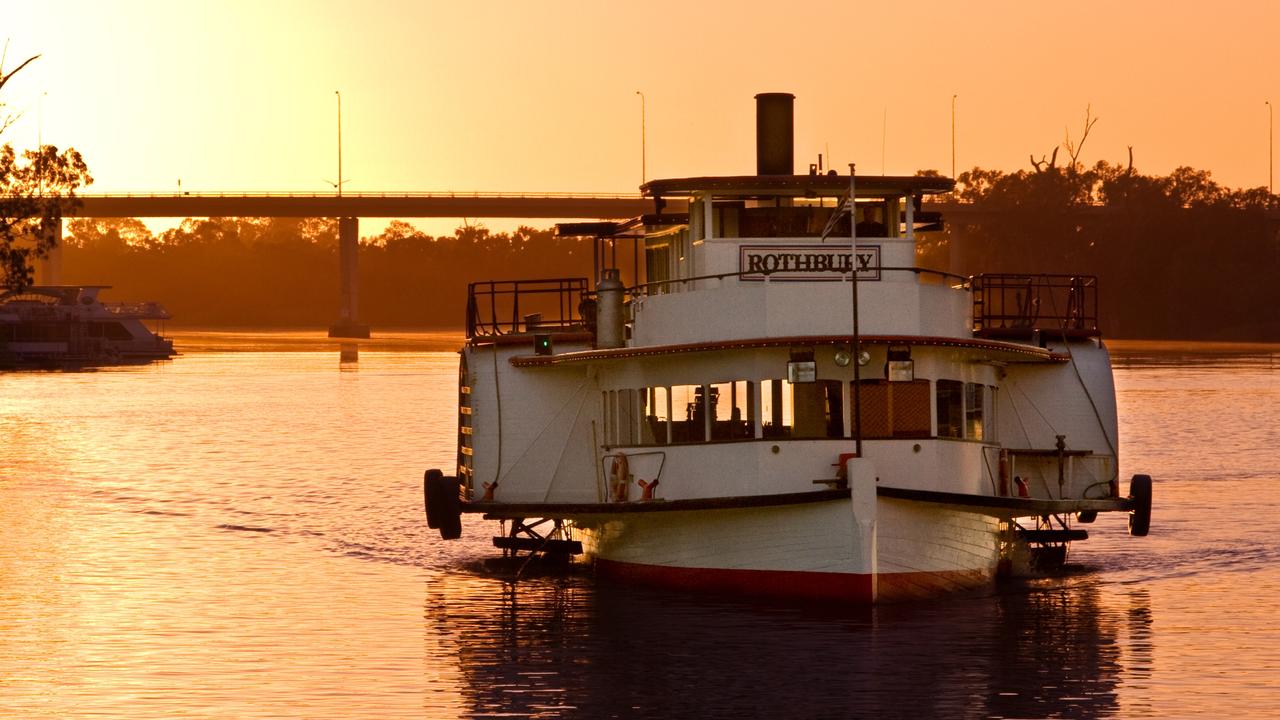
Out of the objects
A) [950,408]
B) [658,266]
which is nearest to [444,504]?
[658,266]

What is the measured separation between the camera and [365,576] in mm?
37031

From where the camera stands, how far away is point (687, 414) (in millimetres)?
30484

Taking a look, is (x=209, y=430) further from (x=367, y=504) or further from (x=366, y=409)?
(x=367, y=504)

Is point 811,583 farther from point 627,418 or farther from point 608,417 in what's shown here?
point 608,417

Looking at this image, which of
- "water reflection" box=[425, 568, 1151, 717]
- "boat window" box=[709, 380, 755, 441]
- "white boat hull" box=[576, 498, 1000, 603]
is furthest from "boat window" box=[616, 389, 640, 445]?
"water reflection" box=[425, 568, 1151, 717]

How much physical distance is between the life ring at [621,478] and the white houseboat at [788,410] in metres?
0.03

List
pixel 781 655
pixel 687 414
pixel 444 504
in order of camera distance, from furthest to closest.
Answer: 1. pixel 444 504
2. pixel 687 414
3. pixel 781 655

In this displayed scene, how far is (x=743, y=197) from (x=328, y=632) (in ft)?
30.0

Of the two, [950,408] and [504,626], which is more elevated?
[950,408]

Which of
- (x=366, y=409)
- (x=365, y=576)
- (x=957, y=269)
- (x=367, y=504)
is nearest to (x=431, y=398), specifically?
(x=366, y=409)

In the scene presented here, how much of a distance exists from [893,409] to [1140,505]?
674 cm

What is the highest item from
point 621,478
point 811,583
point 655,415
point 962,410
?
point 962,410

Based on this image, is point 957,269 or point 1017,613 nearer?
point 1017,613

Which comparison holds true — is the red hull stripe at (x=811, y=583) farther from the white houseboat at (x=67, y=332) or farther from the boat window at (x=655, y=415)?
the white houseboat at (x=67, y=332)
